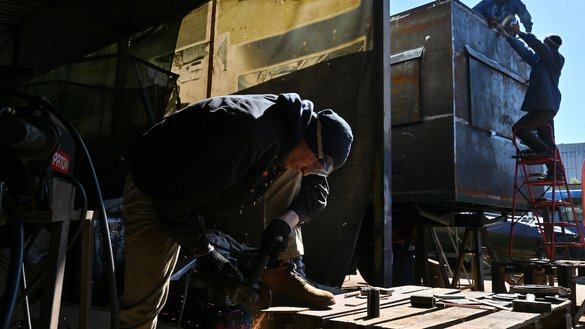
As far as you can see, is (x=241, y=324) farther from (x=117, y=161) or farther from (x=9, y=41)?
(x=9, y=41)

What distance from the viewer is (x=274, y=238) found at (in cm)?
249

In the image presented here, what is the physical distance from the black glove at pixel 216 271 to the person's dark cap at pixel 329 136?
28.7 inches

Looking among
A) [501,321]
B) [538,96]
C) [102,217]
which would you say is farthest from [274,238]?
[538,96]

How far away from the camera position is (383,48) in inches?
170

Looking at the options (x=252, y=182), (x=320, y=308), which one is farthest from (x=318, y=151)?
(x=320, y=308)

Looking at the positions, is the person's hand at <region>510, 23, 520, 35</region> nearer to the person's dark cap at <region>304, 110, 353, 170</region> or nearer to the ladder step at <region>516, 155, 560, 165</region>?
the ladder step at <region>516, 155, 560, 165</region>

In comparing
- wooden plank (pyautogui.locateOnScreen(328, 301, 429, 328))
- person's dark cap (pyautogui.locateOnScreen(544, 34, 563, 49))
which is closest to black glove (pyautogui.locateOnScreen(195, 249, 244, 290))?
wooden plank (pyautogui.locateOnScreen(328, 301, 429, 328))

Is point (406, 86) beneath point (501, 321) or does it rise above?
above

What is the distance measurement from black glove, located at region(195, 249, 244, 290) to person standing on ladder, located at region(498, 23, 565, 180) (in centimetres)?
556

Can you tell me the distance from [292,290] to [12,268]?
71.7 inches

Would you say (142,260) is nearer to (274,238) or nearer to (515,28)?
(274,238)

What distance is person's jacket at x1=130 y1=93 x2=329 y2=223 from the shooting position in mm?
2064

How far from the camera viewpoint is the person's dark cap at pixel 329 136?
238cm

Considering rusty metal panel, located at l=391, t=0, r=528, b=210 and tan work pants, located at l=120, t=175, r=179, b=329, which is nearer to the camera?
tan work pants, located at l=120, t=175, r=179, b=329
